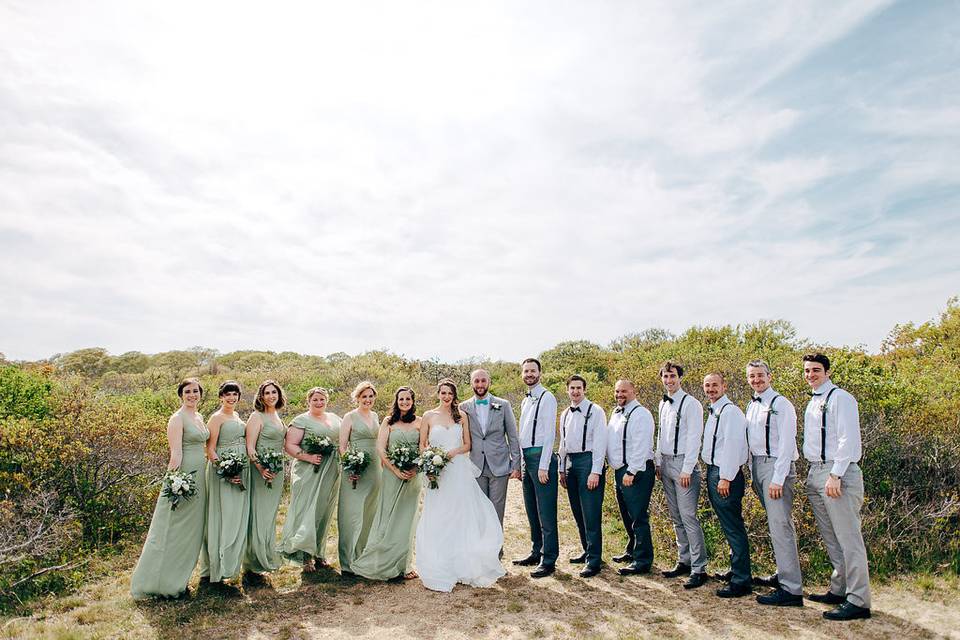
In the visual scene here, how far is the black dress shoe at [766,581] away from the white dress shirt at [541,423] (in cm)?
241

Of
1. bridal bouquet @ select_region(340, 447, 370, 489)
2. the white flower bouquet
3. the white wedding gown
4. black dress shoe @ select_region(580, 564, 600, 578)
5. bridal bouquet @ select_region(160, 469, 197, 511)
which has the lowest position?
black dress shoe @ select_region(580, 564, 600, 578)

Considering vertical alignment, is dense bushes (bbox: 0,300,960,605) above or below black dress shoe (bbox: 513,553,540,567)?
above

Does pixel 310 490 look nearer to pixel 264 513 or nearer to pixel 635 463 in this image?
pixel 264 513

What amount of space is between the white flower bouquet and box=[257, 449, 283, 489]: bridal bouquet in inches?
11.9

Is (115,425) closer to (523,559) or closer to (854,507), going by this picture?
(523,559)

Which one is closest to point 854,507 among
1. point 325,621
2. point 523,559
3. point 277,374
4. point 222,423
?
point 523,559

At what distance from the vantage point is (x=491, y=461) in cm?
698

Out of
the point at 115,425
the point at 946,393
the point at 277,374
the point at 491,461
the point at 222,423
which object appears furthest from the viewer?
the point at 277,374

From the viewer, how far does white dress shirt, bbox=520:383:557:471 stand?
269 inches

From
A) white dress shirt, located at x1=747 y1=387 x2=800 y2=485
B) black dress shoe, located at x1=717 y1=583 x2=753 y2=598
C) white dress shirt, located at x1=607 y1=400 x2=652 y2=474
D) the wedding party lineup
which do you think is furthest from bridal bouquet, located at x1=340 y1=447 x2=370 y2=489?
white dress shirt, located at x1=747 y1=387 x2=800 y2=485

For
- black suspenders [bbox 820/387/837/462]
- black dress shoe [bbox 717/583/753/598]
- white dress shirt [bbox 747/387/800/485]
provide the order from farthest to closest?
black dress shoe [bbox 717/583/753/598] < white dress shirt [bbox 747/387/800/485] < black suspenders [bbox 820/387/837/462]

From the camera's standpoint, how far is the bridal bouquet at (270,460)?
6.42 metres

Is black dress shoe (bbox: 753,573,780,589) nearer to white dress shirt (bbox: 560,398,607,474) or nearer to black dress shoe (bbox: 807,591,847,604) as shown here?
black dress shoe (bbox: 807,591,847,604)

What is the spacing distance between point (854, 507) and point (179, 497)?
6.31 m
